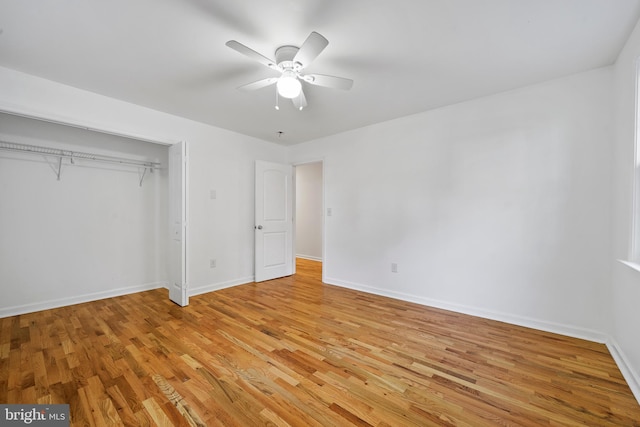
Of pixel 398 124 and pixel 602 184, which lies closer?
pixel 602 184

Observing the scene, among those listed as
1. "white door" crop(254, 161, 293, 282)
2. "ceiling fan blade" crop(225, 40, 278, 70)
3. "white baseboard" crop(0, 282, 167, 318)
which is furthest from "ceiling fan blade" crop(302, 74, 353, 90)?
"white baseboard" crop(0, 282, 167, 318)

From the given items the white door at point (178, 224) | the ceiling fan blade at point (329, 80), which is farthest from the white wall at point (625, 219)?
the white door at point (178, 224)

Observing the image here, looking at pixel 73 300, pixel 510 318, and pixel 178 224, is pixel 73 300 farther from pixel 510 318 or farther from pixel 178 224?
pixel 510 318

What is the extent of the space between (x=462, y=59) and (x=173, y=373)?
3.36 m

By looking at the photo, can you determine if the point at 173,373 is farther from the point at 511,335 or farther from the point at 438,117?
→ the point at 438,117

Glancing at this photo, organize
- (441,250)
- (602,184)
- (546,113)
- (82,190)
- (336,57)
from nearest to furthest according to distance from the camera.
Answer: (336,57) → (602,184) → (546,113) → (441,250) → (82,190)

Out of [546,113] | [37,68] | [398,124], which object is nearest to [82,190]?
[37,68]

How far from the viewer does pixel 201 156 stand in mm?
3916

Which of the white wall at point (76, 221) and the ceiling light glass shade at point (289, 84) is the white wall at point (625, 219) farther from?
the white wall at point (76, 221)

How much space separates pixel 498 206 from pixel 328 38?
7.91 feet

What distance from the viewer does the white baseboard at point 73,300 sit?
2.99 metres

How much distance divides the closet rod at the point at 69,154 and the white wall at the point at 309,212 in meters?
3.47

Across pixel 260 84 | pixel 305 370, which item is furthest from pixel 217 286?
pixel 260 84

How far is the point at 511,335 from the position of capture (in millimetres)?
2562
